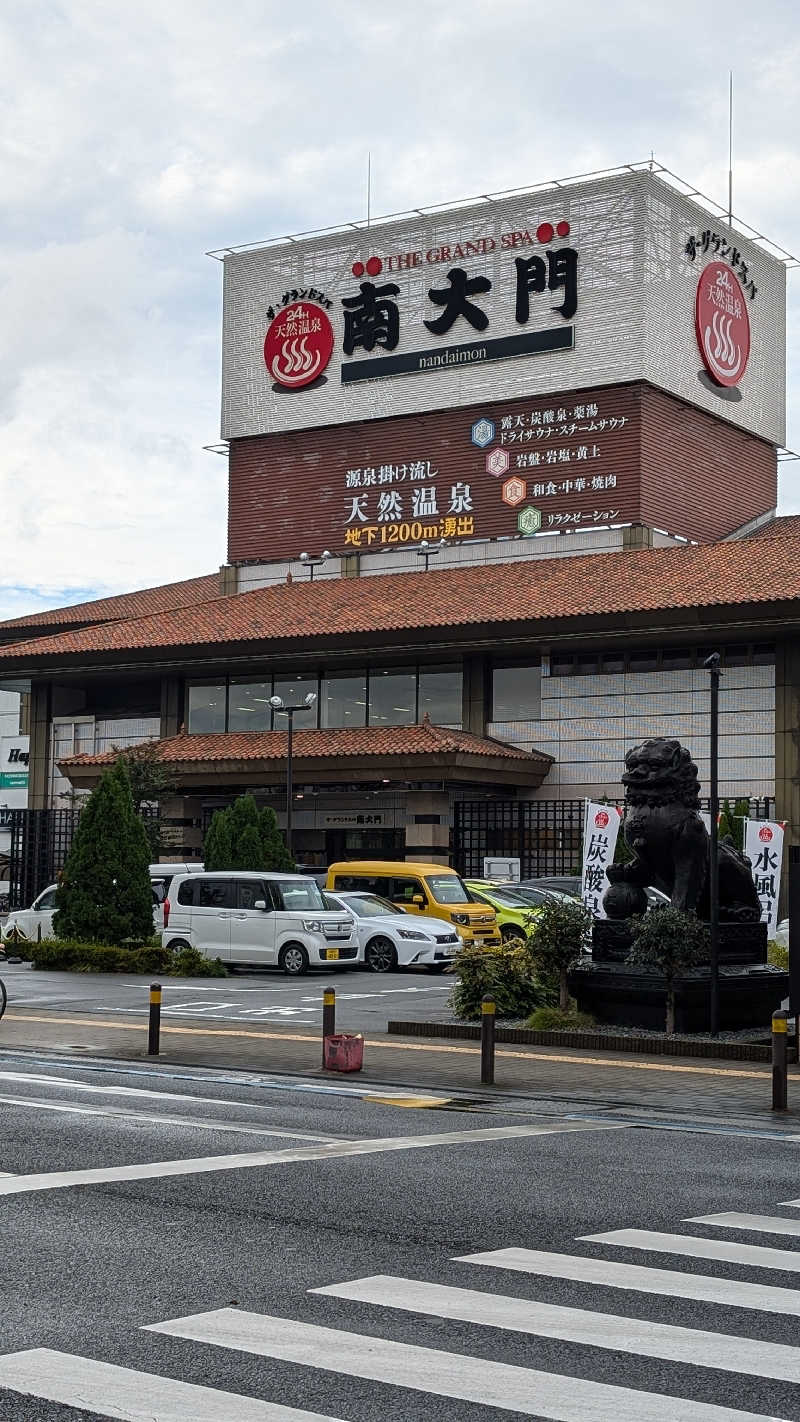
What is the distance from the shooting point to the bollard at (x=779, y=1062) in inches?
546

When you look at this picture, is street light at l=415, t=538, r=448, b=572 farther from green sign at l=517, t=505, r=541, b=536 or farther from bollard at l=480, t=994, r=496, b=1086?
bollard at l=480, t=994, r=496, b=1086

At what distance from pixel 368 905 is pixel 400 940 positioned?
163cm

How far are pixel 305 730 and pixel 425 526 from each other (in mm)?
9892

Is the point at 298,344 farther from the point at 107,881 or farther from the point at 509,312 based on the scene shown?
the point at 107,881

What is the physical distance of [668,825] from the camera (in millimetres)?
20016

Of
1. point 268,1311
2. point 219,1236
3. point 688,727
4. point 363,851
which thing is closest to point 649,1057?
point 219,1236

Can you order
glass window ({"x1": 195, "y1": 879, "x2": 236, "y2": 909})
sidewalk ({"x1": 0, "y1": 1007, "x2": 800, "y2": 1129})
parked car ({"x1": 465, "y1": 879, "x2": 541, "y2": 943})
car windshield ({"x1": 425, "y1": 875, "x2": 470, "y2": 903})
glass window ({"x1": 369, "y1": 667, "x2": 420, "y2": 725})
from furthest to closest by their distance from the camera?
glass window ({"x1": 369, "y1": 667, "x2": 420, "y2": 725}) < parked car ({"x1": 465, "y1": 879, "x2": 541, "y2": 943}) < car windshield ({"x1": 425, "y1": 875, "x2": 470, "y2": 903}) < glass window ({"x1": 195, "y1": 879, "x2": 236, "y2": 909}) < sidewalk ({"x1": 0, "y1": 1007, "x2": 800, "y2": 1129})

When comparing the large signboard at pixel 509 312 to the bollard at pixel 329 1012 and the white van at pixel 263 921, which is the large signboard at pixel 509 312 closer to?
the white van at pixel 263 921

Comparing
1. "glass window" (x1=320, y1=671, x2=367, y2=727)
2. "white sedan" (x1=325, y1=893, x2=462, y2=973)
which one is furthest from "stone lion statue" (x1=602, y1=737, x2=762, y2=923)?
"glass window" (x1=320, y1=671, x2=367, y2=727)

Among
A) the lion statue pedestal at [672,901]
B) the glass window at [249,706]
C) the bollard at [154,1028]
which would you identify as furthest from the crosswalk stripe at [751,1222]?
the glass window at [249,706]

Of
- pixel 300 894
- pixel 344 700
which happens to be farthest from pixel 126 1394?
pixel 344 700

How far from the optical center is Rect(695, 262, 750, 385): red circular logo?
56625 millimetres

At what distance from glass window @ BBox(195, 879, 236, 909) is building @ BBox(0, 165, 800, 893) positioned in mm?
14738

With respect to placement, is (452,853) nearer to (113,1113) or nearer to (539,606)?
(539,606)
